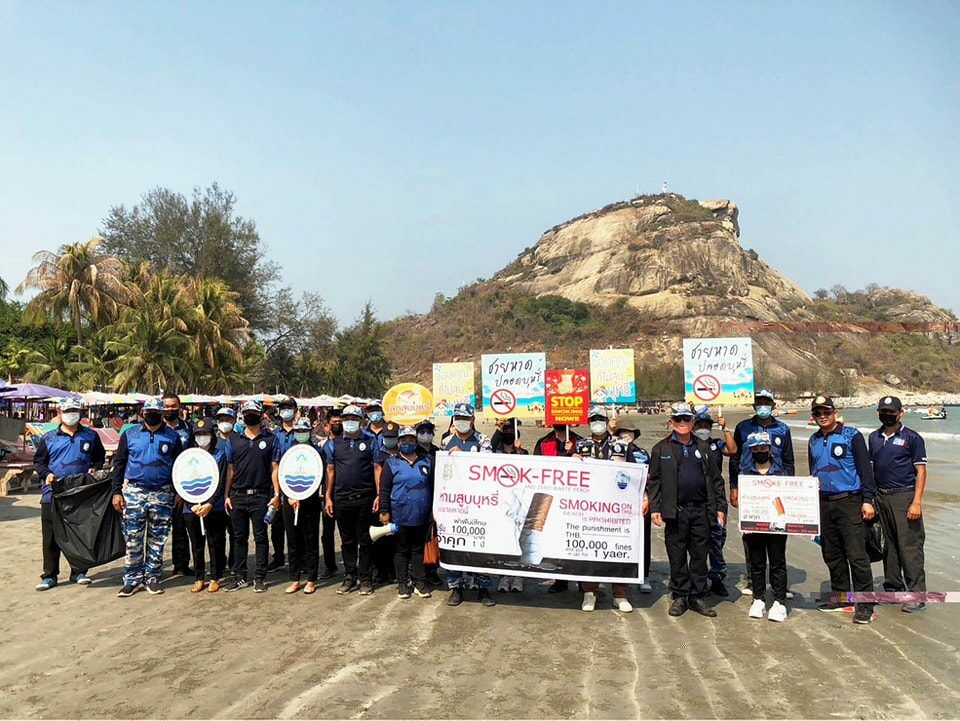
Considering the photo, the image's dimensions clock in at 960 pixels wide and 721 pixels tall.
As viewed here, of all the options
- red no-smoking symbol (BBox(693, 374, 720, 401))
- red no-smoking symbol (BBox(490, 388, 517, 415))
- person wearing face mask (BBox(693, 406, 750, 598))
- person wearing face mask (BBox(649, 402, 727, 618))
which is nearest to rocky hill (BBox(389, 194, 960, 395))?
red no-smoking symbol (BBox(490, 388, 517, 415))

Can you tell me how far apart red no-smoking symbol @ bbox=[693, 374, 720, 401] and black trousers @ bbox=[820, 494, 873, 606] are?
3.72 m

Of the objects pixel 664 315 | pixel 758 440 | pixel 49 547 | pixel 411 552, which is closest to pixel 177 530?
pixel 49 547

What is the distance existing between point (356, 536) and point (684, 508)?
3529mm

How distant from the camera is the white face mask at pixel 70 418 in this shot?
8.38 metres

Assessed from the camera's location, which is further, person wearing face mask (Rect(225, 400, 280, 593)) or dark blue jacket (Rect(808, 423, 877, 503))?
person wearing face mask (Rect(225, 400, 280, 593))

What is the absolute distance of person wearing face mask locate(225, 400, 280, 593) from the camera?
8164 mm

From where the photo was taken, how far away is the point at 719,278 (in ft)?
512

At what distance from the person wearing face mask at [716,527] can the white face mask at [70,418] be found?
695cm

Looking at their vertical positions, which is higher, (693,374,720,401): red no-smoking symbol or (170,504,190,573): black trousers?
(693,374,720,401): red no-smoking symbol

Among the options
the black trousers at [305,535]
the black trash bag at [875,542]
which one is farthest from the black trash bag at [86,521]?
the black trash bag at [875,542]

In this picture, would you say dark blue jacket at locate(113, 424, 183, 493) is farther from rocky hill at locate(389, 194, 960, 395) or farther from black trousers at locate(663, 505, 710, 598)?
rocky hill at locate(389, 194, 960, 395)

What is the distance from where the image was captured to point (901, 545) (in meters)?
7.30

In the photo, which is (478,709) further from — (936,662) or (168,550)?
(168,550)

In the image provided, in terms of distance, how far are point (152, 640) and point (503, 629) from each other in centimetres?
304
